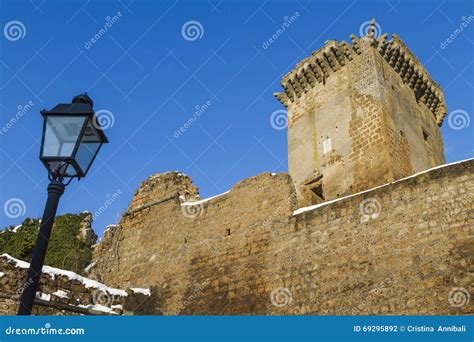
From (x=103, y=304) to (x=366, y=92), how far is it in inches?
394

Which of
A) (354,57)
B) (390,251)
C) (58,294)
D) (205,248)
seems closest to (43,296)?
(58,294)

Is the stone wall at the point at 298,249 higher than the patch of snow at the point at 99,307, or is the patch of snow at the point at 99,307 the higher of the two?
the stone wall at the point at 298,249

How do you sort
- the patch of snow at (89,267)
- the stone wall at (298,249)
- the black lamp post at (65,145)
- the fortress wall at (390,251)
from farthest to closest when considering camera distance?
1. the patch of snow at (89,267)
2. the stone wall at (298,249)
3. the fortress wall at (390,251)
4. the black lamp post at (65,145)

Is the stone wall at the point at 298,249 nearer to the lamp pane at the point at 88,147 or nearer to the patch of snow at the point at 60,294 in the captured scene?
the patch of snow at the point at 60,294

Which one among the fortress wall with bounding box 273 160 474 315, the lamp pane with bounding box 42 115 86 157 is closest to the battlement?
the fortress wall with bounding box 273 160 474 315

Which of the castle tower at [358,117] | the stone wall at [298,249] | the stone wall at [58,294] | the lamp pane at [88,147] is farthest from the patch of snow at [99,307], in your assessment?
the castle tower at [358,117]

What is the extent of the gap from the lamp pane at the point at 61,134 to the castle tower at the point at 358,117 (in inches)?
431

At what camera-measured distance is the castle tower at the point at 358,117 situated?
572 inches

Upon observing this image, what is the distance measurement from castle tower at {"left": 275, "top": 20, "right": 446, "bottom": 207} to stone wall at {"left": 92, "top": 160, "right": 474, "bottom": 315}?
4208mm

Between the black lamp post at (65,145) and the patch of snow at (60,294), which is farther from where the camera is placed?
the patch of snow at (60,294)

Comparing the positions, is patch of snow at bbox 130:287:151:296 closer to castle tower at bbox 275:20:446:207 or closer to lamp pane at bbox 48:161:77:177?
castle tower at bbox 275:20:446:207

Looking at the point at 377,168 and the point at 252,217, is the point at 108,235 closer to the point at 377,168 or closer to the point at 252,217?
the point at 252,217

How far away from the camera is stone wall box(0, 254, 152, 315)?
8383 millimetres

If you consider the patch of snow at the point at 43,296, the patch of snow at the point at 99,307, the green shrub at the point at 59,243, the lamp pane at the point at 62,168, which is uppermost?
the green shrub at the point at 59,243
